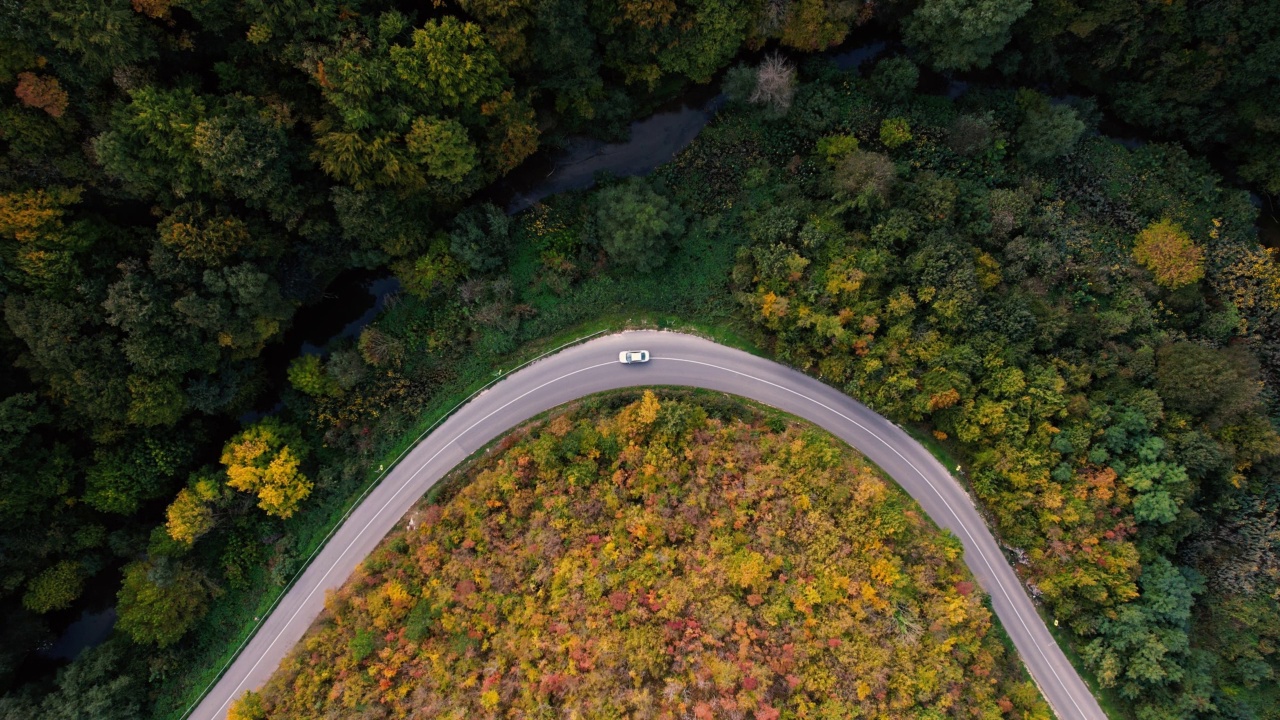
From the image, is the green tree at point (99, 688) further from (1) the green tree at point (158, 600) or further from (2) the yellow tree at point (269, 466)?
(2) the yellow tree at point (269, 466)

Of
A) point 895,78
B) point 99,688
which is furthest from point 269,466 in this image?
point 895,78

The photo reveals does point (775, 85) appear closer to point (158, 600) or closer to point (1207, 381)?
point (1207, 381)

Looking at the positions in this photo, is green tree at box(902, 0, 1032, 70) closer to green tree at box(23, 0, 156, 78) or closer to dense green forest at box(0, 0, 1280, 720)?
dense green forest at box(0, 0, 1280, 720)

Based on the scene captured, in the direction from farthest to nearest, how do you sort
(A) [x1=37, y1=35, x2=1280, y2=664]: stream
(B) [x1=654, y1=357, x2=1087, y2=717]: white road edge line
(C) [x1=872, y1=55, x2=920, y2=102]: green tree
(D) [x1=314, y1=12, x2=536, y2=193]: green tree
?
(A) [x1=37, y1=35, x2=1280, y2=664]: stream → (C) [x1=872, y1=55, x2=920, y2=102]: green tree → (B) [x1=654, y1=357, x2=1087, y2=717]: white road edge line → (D) [x1=314, y1=12, x2=536, y2=193]: green tree

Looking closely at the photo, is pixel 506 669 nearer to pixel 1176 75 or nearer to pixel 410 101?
pixel 410 101

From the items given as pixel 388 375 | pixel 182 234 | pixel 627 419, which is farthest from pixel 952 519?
pixel 182 234

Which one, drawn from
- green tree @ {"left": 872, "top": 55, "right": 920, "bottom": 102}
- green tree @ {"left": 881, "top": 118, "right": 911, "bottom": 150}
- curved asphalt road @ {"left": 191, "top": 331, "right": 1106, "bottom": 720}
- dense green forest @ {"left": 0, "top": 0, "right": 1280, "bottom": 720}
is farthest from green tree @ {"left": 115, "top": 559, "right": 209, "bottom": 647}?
green tree @ {"left": 872, "top": 55, "right": 920, "bottom": 102}

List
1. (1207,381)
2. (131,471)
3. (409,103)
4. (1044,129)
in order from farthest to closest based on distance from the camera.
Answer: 1. (1044,129)
2. (131,471)
3. (1207,381)
4. (409,103)
